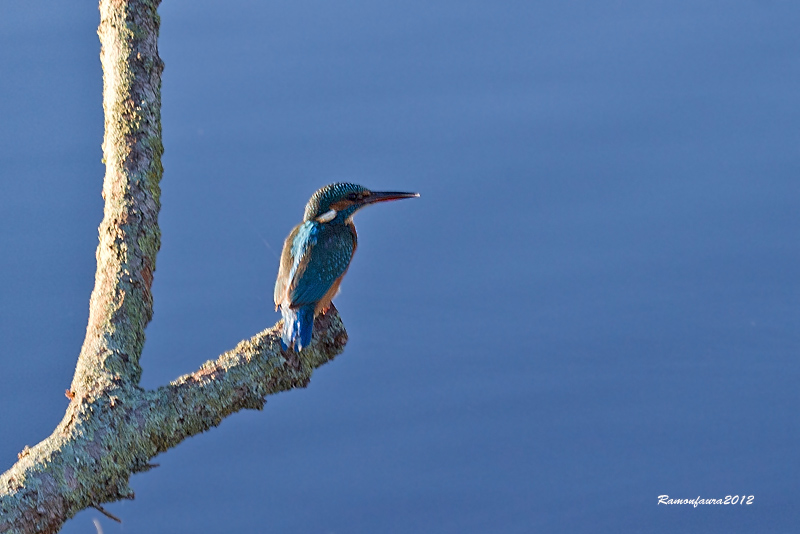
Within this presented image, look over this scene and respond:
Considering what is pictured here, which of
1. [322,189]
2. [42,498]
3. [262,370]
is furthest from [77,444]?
[322,189]

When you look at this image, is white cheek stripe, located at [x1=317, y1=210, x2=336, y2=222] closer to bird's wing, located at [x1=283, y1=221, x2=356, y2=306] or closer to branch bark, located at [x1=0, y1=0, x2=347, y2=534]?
bird's wing, located at [x1=283, y1=221, x2=356, y2=306]

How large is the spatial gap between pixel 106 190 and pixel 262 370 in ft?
2.16

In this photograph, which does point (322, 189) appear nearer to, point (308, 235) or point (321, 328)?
point (308, 235)

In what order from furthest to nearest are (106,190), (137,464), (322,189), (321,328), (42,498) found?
(322,189) → (106,190) → (321,328) → (137,464) → (42,498)

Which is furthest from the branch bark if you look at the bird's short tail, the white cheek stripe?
the white cheek stripe

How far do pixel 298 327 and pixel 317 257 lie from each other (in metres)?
0.30

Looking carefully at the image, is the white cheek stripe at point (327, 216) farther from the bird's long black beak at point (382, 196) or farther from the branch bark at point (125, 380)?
the branch bark at point (125, 380)

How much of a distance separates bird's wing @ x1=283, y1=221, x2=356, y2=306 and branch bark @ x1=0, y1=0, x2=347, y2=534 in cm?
7

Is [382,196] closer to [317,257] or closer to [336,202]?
[336,202]

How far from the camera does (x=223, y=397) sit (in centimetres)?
188

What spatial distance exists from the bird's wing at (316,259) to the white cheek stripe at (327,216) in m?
0.03

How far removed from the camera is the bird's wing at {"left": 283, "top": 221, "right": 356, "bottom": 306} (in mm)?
2088

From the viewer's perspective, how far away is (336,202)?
2.40 metres

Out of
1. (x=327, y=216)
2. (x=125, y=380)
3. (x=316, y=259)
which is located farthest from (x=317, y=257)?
(x=125, y=380)
